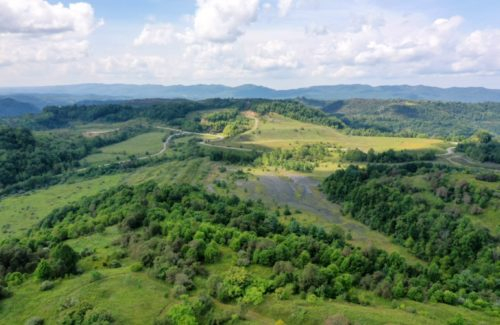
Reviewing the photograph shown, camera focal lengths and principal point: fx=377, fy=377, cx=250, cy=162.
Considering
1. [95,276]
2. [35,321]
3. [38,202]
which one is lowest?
[38,202]

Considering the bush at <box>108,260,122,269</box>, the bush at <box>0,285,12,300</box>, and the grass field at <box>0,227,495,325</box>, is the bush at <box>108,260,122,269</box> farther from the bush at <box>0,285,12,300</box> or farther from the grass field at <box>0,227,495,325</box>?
the bush at <box>0,285,12,300</box>

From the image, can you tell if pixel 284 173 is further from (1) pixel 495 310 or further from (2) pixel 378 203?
(1) pixel 495 310

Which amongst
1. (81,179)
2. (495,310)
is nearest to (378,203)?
(495,310)

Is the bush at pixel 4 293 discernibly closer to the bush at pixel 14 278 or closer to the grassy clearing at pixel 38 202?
the bush at pixel 14 278

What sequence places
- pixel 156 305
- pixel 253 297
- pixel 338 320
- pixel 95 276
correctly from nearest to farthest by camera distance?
pixel 338 320, pixel 253 297, pixel 156 305, pixel 95 276

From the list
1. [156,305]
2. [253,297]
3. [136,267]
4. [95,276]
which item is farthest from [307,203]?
[156,305]

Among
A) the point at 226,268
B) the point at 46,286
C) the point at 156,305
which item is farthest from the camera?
the point at 226,268

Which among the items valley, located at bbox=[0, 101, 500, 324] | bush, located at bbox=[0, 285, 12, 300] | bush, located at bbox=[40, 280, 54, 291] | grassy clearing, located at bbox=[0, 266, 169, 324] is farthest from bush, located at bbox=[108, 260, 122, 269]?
bush, located at bbox=[0, 285, 12, 300]

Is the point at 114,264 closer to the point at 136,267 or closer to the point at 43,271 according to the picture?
the point at 136,267
